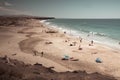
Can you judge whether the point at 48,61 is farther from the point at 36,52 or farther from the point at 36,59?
the point at 36,52

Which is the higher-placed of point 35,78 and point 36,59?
point 35,78

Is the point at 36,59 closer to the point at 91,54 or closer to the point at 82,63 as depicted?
the point at 82,63

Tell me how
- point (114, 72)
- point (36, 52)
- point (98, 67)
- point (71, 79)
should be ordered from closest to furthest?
point (71, 79) → point (114, 72) → point (98, 67) → point (36, 52)

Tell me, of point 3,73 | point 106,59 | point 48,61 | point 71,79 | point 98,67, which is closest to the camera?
point 3,73

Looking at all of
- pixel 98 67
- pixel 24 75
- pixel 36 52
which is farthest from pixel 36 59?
pixel 24 75

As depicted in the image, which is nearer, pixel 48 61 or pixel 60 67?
pixel 60 67

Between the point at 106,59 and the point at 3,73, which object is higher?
the point at 3,73

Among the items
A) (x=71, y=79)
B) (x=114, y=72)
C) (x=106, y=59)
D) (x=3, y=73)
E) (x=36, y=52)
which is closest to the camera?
(x=3, y=73)

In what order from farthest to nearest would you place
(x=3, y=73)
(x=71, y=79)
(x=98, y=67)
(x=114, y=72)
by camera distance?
(x=98, y=67) < (x=114, y=72) < (x=71, y=79) < (x=3, y=73)

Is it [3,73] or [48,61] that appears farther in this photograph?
[48,61]

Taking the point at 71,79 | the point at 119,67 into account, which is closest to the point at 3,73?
the point at 71,79
